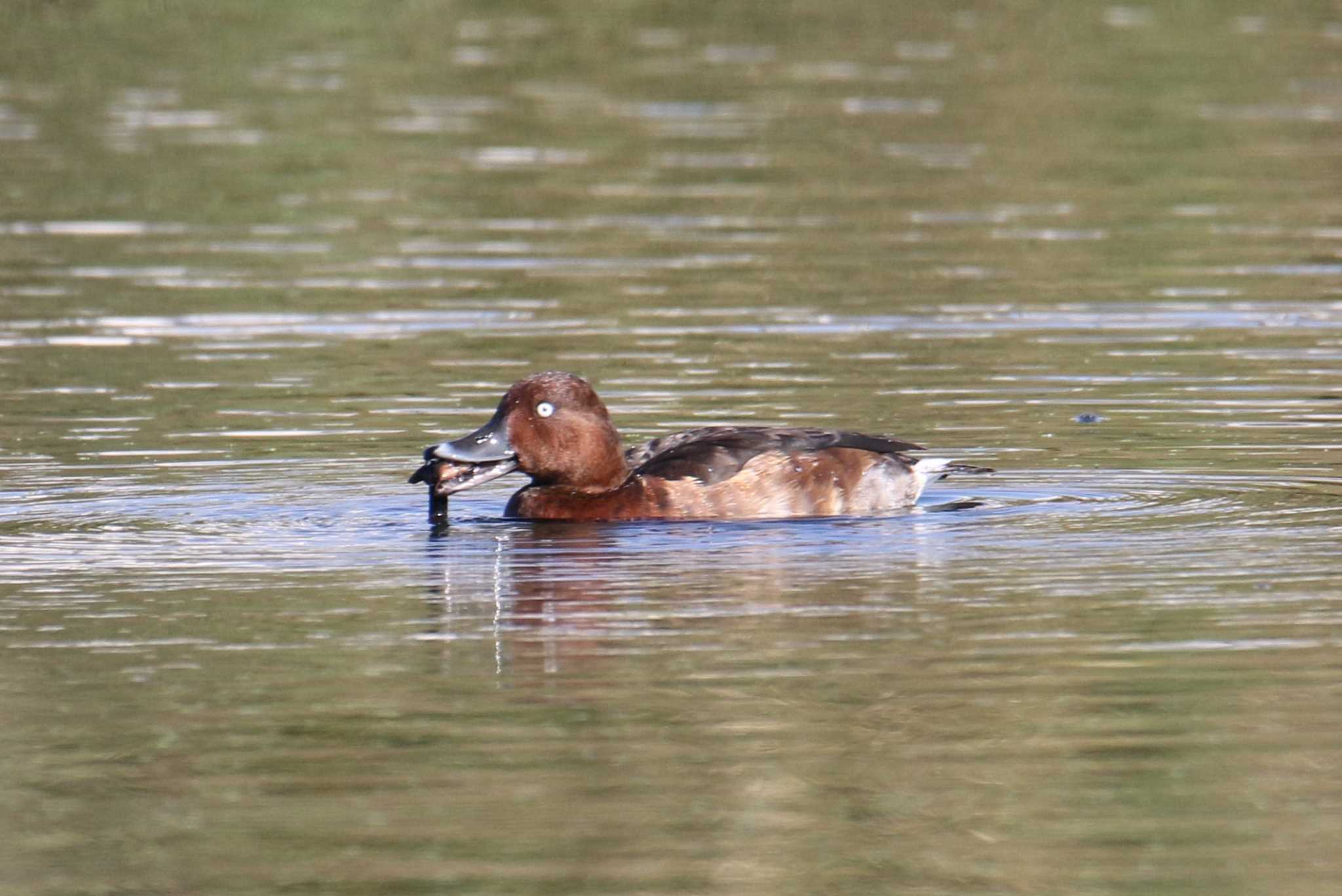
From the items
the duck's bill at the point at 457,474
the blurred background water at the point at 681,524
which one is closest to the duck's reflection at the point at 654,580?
the blurred background water at the point at 681,524

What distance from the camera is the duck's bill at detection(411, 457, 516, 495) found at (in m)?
10.8

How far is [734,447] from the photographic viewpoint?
10.8 metres

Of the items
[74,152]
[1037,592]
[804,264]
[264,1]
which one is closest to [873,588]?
[1037,592]

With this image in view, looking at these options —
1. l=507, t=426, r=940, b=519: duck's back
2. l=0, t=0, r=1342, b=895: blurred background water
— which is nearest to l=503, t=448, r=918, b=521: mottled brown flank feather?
l=507, t=426, r=940, b=519: duck's back

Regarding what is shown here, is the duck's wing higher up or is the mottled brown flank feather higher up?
the duck's wing

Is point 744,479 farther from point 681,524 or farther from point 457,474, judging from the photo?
point 457,474

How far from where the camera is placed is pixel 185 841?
663cm

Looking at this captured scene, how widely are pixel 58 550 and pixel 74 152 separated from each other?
540 inches

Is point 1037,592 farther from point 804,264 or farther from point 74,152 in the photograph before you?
point 74,152

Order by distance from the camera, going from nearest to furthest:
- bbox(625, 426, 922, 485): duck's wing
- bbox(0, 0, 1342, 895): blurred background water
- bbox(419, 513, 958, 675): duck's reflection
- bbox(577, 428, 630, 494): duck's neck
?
bbox(0, 0, 1342, 895): blurred background water
bbox(419, 513, 958, 675): duck's reflection
bbox(625, 426, 922, 485): duck's wing
bbox(577, 428, 630, 494): duck's neck

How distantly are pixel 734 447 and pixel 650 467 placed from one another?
415 millimetres

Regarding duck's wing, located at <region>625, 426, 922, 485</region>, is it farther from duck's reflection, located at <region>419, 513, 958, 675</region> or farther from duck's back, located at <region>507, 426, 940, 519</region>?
duck's reflection, located at <region>419, 513, 958, 675</region>

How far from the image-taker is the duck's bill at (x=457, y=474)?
10.8m

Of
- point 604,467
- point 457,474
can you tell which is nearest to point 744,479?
point 604,467
